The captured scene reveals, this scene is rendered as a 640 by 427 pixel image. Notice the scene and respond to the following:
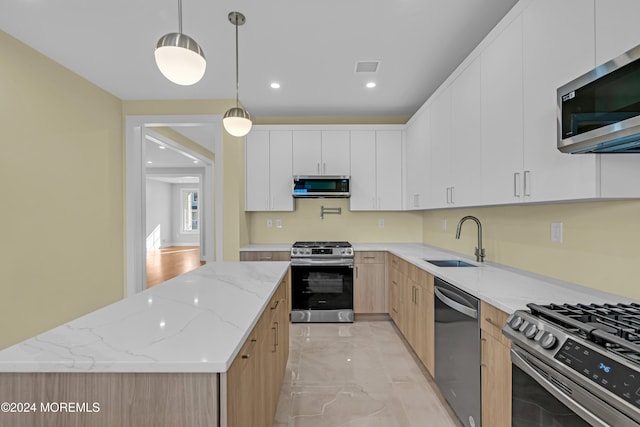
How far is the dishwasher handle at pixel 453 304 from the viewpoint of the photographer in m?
1.69

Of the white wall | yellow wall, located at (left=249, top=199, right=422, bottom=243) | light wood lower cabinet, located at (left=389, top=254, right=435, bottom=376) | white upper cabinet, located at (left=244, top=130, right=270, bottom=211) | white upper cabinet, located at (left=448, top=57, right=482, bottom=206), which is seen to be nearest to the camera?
white upper cabinet, located at (left=448, top=57, right=482, bottom=206)

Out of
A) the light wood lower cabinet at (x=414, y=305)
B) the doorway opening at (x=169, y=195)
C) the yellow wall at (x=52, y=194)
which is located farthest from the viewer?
the doorway opening at (x=169, y=195)

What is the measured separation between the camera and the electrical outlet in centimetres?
189

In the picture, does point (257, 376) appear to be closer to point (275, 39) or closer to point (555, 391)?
point (555, 391)

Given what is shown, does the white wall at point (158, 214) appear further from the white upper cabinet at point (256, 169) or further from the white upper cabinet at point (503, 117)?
the white upper cabinet at point (503, 117)

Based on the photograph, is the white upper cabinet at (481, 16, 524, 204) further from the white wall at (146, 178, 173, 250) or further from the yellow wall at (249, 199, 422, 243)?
the white wall at (146, 178, 173, 250)

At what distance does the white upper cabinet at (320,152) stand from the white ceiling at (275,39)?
2.05 feet

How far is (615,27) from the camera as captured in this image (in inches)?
45.9

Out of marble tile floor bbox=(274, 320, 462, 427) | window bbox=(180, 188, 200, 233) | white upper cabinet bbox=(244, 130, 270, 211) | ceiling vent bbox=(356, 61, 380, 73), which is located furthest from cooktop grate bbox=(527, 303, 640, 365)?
window bbox=(180, 188, 200, 233)

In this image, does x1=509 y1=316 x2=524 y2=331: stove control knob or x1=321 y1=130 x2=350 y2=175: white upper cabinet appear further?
x1=321 y1=130 x2=350 y2=175: white upper cabinet

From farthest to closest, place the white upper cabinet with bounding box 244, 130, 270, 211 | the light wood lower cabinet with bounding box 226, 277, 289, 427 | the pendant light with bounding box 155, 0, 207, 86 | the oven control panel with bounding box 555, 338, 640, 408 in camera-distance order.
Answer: the white upper cabinet with bounding box 244, 130, 270, 211 < the pendant light with bounding box 155, 0, 207, 86 < the light wood lower cabinet with bounding box 226, 277, 289, 427 < the oven control panel with bounding box 555, 338, 640, 408

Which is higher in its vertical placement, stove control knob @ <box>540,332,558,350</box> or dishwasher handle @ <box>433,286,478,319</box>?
stove control knob @ <box>540,332,558,350</box>

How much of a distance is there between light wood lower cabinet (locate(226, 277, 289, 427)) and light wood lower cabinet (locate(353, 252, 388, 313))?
5.96ft

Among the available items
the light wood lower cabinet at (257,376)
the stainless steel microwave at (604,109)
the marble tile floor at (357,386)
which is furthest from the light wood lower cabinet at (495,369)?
the light wood lower cabinet at (257,376)
